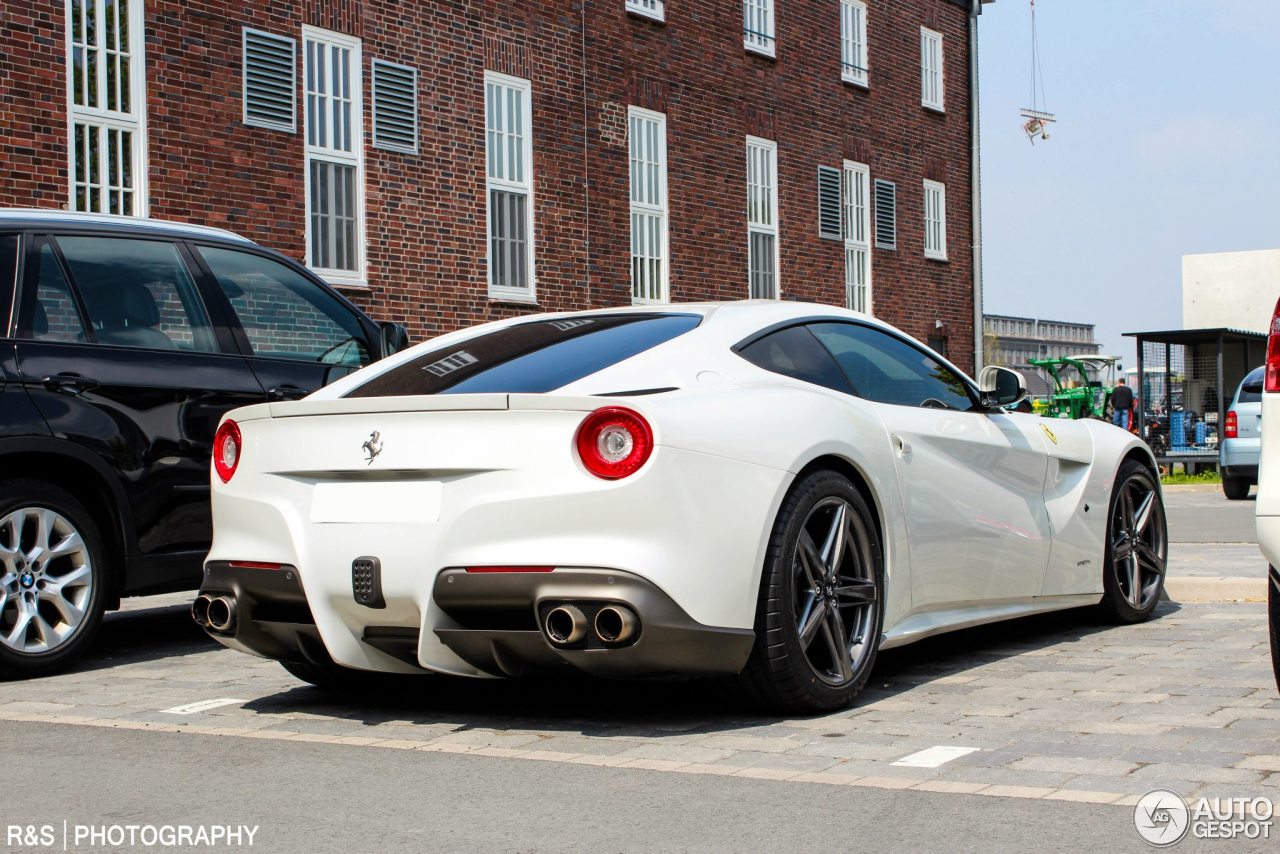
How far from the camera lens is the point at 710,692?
223 inches

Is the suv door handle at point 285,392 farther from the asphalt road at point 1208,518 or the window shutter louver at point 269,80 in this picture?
the window shutter louver at point 269,80

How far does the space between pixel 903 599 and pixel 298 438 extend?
214cm

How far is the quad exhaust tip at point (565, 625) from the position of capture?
474 centimetres

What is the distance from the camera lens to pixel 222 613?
5387mm

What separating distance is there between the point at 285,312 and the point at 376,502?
2.82m

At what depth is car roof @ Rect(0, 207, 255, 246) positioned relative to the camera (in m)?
6.84

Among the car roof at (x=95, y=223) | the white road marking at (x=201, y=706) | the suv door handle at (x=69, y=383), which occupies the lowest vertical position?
the white road marking at (x=201, y=706)

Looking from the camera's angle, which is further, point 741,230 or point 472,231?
point 741,230

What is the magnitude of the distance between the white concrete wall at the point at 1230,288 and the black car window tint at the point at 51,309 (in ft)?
143

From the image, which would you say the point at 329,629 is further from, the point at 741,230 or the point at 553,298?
the point at 741,230

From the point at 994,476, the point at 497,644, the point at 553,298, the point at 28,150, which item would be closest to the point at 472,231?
the point at 553,298

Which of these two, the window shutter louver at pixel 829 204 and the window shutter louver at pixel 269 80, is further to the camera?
the window shutter louver at pixel 829 204

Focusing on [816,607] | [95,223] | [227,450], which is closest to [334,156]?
[95,223]

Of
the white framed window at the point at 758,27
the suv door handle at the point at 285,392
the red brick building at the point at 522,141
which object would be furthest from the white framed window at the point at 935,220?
the suv door handle at the point at 285,392
